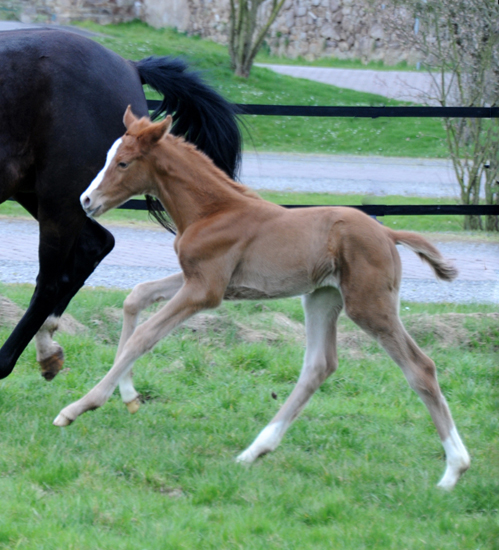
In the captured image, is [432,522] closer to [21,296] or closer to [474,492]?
[474,492]

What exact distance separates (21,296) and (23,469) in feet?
8.88

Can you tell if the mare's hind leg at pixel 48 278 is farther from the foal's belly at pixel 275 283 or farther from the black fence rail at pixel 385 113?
the black fence rail at pixel 385 113

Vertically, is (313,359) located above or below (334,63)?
below

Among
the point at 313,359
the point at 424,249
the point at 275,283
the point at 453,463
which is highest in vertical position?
the point at 424,249

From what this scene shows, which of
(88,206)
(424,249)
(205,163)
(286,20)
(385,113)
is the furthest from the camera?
(286,20)

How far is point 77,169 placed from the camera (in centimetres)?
410

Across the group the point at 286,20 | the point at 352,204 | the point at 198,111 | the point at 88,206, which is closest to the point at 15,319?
the point at 198,111

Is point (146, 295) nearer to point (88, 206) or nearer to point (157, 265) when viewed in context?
point (88, 206)

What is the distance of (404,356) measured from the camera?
331 cm

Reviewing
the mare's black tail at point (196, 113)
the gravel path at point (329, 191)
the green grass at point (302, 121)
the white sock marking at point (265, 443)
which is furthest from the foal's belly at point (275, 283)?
the green grass at point (302, 121)

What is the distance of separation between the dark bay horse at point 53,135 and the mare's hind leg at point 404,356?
1.74 meters

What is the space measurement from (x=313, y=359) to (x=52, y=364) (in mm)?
1675

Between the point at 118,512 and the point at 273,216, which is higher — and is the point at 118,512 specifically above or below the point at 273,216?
below

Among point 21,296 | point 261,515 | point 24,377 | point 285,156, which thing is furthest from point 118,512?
point 285,156
